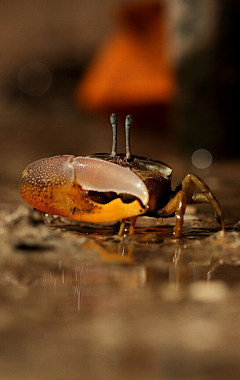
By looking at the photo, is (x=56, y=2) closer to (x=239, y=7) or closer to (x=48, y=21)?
(x=48, y=21)

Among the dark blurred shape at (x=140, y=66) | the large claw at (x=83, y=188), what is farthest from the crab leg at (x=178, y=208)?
the dark blurred shape at (x=140, y=66)

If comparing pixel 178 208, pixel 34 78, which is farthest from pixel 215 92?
pixel 34 78

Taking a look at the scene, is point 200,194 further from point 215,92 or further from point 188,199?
point 215,92

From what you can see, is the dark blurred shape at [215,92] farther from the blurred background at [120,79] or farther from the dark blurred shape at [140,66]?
the dark blurred shape at [140,66]

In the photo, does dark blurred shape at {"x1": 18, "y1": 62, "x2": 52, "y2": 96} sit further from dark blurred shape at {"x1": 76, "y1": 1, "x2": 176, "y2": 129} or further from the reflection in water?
the reflection in water

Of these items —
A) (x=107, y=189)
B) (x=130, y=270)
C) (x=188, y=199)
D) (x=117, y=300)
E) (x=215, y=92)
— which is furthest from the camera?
(x=215, y=92)
